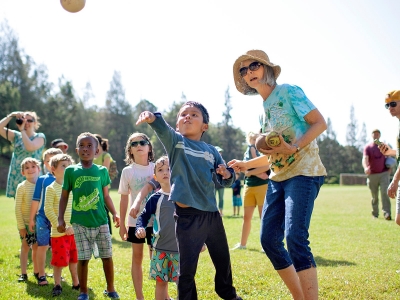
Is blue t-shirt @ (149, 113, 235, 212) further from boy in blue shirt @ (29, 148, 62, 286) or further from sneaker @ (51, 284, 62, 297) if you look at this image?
boy in blue shirt @ (29, 148, 62, 286)

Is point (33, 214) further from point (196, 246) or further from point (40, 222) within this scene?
point (196, 246)

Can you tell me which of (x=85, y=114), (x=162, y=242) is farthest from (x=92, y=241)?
(x=85, y=114)

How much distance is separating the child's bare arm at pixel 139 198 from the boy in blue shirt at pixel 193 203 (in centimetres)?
102

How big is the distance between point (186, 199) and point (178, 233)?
312 mm

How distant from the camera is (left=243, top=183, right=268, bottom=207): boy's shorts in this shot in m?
7.90

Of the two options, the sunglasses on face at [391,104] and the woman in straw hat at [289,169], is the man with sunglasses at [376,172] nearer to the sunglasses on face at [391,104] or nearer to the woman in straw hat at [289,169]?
the sunglasses on face at [391,104]

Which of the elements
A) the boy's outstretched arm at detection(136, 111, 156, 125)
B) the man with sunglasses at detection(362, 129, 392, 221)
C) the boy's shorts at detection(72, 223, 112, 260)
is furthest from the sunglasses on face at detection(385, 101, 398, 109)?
the man with sunglasses at detection(362, 129, 392, 221)

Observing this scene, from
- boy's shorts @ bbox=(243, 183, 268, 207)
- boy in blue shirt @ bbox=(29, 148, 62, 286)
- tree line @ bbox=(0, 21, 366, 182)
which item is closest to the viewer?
boy in blue shirt @ bbox=(29, 148, 62, 286)

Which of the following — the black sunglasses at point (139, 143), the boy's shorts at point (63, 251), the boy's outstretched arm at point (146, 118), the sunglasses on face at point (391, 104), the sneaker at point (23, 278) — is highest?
the sunglasses on face at point (391, 104)

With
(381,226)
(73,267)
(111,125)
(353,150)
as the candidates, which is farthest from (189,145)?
(353,150)

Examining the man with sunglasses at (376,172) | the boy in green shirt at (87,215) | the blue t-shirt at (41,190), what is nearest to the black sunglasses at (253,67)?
the boy in green shirt at (87,215)

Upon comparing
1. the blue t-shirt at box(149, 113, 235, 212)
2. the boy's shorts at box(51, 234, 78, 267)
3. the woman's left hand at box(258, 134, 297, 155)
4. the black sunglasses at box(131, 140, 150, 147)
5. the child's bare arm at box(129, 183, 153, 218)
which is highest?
the black sunglasses at box(131, 140, 150, 147)

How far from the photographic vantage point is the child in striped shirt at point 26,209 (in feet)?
20.1

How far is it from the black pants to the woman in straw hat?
51 cm
